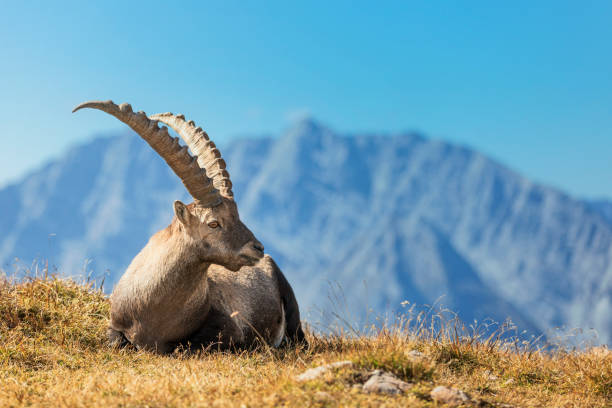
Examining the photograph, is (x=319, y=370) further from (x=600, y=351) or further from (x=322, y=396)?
(x=600, y=351)

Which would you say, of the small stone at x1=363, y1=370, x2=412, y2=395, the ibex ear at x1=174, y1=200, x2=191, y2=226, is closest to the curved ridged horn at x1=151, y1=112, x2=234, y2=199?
the ibex ear at x1=174, y1=200, x2=191, y2=226

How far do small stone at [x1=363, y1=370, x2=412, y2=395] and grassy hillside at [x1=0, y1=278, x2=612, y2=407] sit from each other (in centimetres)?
10

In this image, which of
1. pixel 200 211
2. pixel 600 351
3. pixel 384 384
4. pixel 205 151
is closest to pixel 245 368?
pixel 200 211

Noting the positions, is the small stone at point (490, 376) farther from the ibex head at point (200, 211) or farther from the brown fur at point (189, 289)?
the ibex head at point (200, 211)

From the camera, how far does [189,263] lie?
27.6 feet

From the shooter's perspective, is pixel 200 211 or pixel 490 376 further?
pixel 200 211

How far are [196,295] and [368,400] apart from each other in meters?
4.06

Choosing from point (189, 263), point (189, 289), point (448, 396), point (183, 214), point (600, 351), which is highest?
point (183, 214)

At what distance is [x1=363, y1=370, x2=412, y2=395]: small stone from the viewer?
5.67m

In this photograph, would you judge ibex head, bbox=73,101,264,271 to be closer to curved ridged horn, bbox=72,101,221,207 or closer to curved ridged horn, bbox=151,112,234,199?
curved ridged horn, bbox=72,101,221,207

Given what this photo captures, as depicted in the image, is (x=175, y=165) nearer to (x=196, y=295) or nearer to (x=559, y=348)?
(x=196, y=295)

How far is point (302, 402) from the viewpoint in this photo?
5.26 m

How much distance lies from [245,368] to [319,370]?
1.87 m

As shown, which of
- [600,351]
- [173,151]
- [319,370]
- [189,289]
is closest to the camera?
[319,370]
